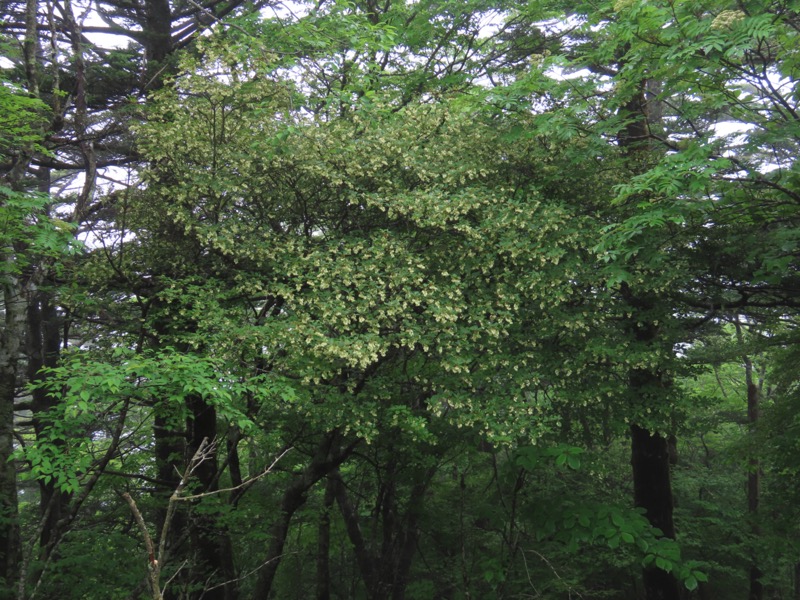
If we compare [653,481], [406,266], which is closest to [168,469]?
[406,266]

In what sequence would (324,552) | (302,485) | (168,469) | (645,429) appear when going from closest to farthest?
(302,485), (645,429), (168,469), (324,552)

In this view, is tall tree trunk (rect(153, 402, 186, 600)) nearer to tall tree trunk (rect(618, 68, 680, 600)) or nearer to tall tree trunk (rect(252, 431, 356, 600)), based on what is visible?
tall tree trunk (rect(252, 431, 356, 600))

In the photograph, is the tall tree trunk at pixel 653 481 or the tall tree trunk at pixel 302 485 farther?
the tall tree trunk at pixel 653 481

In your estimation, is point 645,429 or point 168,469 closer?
point 645,429

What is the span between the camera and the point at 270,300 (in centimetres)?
909

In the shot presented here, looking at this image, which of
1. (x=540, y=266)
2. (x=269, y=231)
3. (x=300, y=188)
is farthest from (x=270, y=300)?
(x=540, y=266)

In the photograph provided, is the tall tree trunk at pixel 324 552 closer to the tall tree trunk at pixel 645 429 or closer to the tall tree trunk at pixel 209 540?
the tall tree trunk at pixel 209 540

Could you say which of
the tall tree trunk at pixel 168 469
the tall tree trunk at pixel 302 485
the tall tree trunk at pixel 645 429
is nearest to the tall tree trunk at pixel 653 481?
the tall tree trunk at pixel 645 429

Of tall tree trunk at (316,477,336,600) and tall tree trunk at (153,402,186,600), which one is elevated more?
tall tree trunk at (153,402,186,600)

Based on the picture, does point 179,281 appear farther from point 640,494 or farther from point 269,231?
point 640,494

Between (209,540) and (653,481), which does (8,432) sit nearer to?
(209,540)

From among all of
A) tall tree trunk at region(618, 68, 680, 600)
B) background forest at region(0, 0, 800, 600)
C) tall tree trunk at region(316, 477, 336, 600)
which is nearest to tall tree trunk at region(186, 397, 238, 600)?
background forest at region(0, 0, 800, 600)

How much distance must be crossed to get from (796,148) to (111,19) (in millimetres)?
16618

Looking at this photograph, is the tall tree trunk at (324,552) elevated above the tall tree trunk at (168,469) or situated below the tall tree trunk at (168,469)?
below
